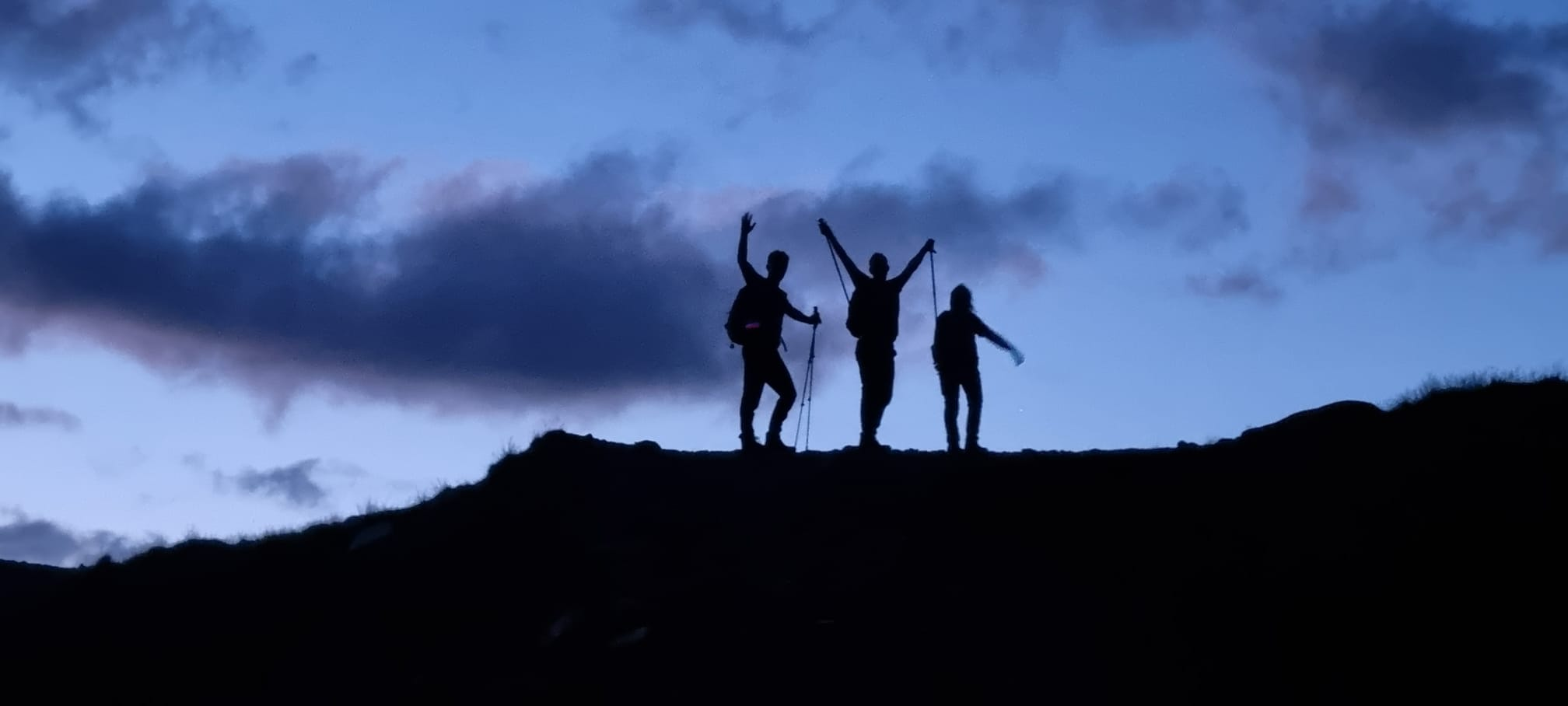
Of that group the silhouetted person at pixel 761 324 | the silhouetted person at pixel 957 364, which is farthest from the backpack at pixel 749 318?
the silhouetted person at pixel 957 364

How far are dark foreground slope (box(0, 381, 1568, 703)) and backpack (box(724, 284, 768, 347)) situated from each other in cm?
125

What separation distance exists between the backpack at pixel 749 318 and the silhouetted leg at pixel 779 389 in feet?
Answer: 0.91

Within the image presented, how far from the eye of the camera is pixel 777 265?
55.9 ft

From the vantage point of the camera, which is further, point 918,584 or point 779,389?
point 779,389

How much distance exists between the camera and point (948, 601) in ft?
43.9

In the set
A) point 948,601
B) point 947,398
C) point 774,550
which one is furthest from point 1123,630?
point 947,398

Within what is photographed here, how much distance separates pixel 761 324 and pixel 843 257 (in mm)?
1273

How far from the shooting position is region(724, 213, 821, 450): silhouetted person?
16922 millimetres

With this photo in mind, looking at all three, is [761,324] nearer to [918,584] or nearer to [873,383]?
[873,383]

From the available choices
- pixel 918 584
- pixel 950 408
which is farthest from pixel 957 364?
pixel 918 584

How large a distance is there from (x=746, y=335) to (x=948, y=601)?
14.7 ft

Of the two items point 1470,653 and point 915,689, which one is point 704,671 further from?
point 1470,653

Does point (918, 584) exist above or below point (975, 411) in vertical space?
below

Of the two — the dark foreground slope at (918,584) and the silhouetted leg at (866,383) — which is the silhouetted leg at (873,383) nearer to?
the silhouetted leg at (866,383)
